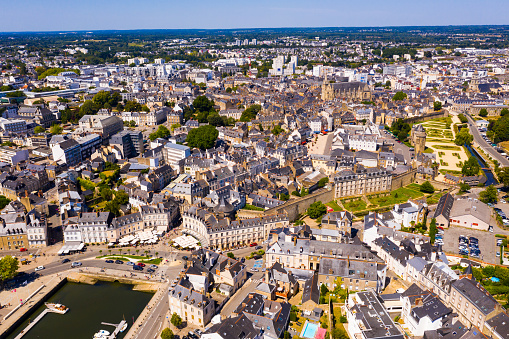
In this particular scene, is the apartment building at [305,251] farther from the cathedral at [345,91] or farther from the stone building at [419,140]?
the cathedral at [345,91]

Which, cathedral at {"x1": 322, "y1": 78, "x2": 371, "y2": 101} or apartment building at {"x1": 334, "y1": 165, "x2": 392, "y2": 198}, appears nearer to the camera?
apartment building at {"x1": 334, "y1": 165, "x2": 392, "y2": 198}

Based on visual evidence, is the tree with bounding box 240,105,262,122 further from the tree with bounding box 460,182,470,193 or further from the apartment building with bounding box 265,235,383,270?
the apartment building with bounding box 265,235,383,270

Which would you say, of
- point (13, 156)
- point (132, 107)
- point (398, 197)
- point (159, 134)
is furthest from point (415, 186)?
point (132, 107)

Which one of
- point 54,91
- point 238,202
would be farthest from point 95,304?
point 54,91

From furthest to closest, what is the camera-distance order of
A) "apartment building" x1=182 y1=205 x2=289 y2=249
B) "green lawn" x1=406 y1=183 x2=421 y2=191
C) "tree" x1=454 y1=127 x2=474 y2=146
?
"tree" x1=454 y1=127 x2=474 y2=146 < "green lawn" x1=406 y1=183 x2=421 y2=191 < "apartment building" x1=182 y1=205 x2=289 y2=249

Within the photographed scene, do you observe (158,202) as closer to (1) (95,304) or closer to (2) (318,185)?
(1) (95,304)

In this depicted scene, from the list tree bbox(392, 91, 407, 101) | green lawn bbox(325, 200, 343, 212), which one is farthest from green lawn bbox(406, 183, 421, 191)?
tree bbox(392, 91, 407, 101)

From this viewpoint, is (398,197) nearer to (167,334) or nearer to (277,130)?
(277,130)

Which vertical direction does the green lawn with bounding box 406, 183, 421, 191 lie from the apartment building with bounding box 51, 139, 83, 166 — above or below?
below

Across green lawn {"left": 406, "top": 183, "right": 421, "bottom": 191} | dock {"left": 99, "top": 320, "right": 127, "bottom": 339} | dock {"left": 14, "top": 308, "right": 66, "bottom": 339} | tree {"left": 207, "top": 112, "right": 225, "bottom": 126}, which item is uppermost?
tree {"left": 207, "top": 112, "right": 225, "bottom": 126}
